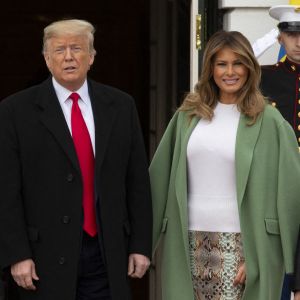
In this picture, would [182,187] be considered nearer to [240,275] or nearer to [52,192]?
[240,275]

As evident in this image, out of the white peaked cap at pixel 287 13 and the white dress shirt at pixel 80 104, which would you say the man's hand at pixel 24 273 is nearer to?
the white dress shirt at pixel 80 104

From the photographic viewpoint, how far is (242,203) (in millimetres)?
4535

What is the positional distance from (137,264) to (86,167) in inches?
18.9

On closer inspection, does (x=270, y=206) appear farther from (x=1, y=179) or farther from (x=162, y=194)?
(x=1, y=179)

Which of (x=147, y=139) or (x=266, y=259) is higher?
(x=266, y=259)

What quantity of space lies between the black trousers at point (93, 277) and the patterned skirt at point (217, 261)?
15.3 inches

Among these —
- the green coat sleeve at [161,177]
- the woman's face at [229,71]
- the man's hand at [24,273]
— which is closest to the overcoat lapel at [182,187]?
the green coat sleeve at [161,177]

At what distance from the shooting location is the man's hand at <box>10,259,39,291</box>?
443cm

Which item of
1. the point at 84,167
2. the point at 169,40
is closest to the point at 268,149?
the point at 84,167

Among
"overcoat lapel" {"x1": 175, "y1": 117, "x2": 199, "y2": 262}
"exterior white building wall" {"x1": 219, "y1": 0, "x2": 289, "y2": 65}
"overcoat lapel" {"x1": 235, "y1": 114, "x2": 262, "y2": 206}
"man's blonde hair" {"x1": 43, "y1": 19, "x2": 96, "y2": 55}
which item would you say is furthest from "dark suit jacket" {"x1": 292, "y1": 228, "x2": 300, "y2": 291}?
"exterior white building wall" {"x1": 219, "y1": 0, "x2": 289, "y2": 65}

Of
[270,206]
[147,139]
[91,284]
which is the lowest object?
[147,139]

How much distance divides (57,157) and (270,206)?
903 millimetres

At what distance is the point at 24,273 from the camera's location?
14.5 feet

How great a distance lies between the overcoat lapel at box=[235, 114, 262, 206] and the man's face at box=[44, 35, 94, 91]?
0.69m
